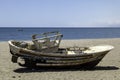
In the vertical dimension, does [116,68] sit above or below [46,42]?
below

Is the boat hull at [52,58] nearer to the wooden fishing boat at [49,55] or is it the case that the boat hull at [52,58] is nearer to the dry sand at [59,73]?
the wooden fishing boat at [49,55]

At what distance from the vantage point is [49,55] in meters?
16.3

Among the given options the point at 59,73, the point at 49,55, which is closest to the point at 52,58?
the point at 49,55

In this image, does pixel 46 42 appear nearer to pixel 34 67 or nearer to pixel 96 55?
pixel 34 67

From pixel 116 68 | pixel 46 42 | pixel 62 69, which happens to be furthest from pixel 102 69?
pixel 46 42

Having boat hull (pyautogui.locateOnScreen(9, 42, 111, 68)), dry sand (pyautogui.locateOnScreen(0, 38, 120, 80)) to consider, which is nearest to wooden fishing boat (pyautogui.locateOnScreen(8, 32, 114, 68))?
boat hull (pyautogui.locateOnScreen(9, 42, 111, 68))

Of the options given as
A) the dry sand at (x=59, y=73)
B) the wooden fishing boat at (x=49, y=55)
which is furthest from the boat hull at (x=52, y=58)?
the dry sand at (x=59, y=73)

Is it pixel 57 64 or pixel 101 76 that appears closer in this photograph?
pixel 101 76

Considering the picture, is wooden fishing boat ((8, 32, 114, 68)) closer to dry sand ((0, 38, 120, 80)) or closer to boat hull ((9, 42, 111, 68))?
boat hull ((9, 42, 111, 68))

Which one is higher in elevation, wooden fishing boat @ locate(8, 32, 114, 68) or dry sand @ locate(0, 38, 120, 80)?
wooden fishing boat @ locate(8, 32, 114, 68)

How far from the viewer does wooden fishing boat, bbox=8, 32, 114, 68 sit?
16250 millimetres

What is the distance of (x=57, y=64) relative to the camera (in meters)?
16.8

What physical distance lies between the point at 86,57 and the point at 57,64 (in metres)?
1.51

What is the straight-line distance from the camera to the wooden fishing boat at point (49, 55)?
53.3 ft
